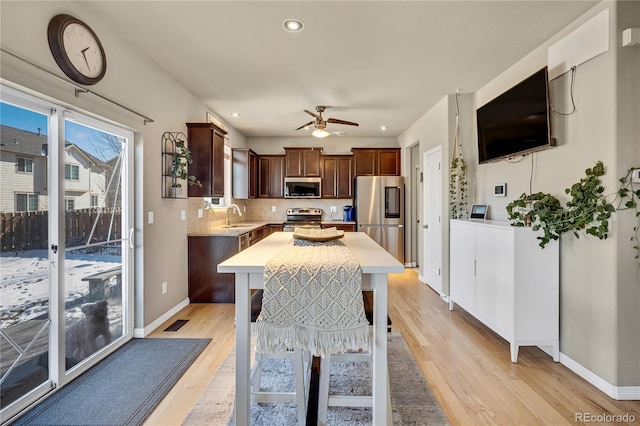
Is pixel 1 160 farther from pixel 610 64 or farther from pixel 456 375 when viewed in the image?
pixel 610 64

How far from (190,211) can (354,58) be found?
2.65 metres

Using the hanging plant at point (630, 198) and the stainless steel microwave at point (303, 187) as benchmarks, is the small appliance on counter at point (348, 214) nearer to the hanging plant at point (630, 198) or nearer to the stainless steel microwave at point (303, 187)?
the stainless steel microwave at point (303, 187)

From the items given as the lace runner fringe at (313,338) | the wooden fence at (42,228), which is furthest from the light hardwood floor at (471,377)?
the wooden fence at (42,228)

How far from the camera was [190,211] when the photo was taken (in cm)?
399

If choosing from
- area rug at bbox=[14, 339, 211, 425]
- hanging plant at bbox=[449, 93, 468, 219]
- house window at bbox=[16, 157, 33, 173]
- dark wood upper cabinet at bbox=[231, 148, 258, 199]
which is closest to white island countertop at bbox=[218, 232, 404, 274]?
area rug at bbox=[14, 339, 211, 425]

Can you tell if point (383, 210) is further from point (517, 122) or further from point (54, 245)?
point (54, 245)

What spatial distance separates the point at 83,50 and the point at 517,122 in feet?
11.5

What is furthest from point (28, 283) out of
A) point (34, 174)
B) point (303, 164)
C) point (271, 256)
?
point (303, 164)

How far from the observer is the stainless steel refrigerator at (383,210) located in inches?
232

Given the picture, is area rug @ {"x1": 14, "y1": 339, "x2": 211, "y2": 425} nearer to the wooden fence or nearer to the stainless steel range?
the wooden fence

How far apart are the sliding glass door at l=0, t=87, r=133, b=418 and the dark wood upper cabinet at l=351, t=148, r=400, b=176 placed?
4303 mm

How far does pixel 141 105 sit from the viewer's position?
2.88 m

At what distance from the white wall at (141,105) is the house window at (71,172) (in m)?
0.42

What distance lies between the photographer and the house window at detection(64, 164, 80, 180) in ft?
7.18
